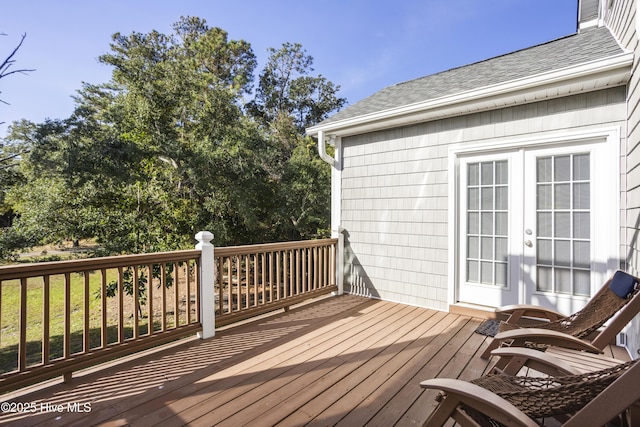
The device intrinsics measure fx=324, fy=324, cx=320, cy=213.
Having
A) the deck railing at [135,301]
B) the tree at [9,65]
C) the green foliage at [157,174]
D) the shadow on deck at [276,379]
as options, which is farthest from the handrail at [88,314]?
the green foliage at [157,174]

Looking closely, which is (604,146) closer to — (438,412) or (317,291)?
(438,412)

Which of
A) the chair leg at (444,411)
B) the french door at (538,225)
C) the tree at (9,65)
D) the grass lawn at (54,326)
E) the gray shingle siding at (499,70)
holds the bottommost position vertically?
the grass lawn at (54,326)

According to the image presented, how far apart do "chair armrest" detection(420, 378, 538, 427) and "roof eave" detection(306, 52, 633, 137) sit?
3244mm

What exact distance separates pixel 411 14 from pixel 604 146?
294 inches

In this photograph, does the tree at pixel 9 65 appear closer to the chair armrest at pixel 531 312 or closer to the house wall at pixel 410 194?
the house wall at pixel 410 194

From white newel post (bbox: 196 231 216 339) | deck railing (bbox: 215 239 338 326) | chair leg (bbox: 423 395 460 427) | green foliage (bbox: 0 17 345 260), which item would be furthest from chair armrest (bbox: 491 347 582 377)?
green foliage (bbox: 0 17 345 260)

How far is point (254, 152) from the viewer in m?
8.48

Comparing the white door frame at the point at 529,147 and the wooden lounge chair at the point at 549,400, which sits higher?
the white door frame at the point at 529,147

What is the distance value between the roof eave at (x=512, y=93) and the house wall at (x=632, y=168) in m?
0.16

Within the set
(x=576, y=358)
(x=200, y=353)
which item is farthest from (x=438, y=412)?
(x=200, y=353)

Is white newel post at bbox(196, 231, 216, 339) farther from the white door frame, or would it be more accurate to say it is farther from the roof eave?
the white door frame

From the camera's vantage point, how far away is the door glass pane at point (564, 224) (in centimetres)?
339

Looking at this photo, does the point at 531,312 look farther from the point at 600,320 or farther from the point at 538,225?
the point at 538,225

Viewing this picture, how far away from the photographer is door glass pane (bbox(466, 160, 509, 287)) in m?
3.90
